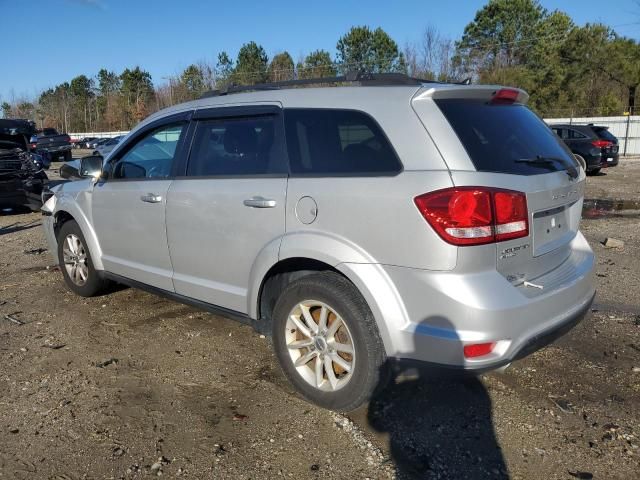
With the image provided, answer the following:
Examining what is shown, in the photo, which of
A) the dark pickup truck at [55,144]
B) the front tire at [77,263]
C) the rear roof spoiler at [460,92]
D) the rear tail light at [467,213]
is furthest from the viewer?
the dark pickup truck at [55,144]

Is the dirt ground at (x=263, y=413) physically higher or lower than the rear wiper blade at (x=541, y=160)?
lower

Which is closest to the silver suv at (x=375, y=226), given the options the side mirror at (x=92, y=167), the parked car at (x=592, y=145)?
the side mirror at (x=92, y=167)

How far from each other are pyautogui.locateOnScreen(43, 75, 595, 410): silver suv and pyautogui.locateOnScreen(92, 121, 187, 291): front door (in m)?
0.06

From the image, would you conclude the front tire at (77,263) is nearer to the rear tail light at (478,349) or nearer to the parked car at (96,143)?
the rear tail light at (478,349)

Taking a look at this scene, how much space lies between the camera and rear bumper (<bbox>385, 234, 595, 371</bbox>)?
2602 mm

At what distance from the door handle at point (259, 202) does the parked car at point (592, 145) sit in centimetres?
1712

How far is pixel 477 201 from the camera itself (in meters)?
2.61

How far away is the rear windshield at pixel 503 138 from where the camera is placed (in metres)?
2.80

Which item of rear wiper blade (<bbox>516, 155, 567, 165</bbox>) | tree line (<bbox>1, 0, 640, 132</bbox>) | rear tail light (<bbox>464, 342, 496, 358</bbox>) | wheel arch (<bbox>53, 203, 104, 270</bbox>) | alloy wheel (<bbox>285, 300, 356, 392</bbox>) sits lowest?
alloy wheel (<bbox>285, 300, 356, 392</bbox>)

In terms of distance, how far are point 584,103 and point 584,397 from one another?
4186cm

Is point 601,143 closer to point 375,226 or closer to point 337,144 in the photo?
point 337,144

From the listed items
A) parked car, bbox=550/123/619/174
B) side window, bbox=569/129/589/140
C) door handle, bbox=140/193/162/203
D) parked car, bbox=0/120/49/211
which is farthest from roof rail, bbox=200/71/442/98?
side window, bbox=569/129/589/140

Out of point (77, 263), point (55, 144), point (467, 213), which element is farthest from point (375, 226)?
point (55, 144)

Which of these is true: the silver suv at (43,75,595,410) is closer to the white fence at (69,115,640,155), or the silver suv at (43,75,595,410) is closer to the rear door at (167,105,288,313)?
the rear door at (167,105,288,313)
